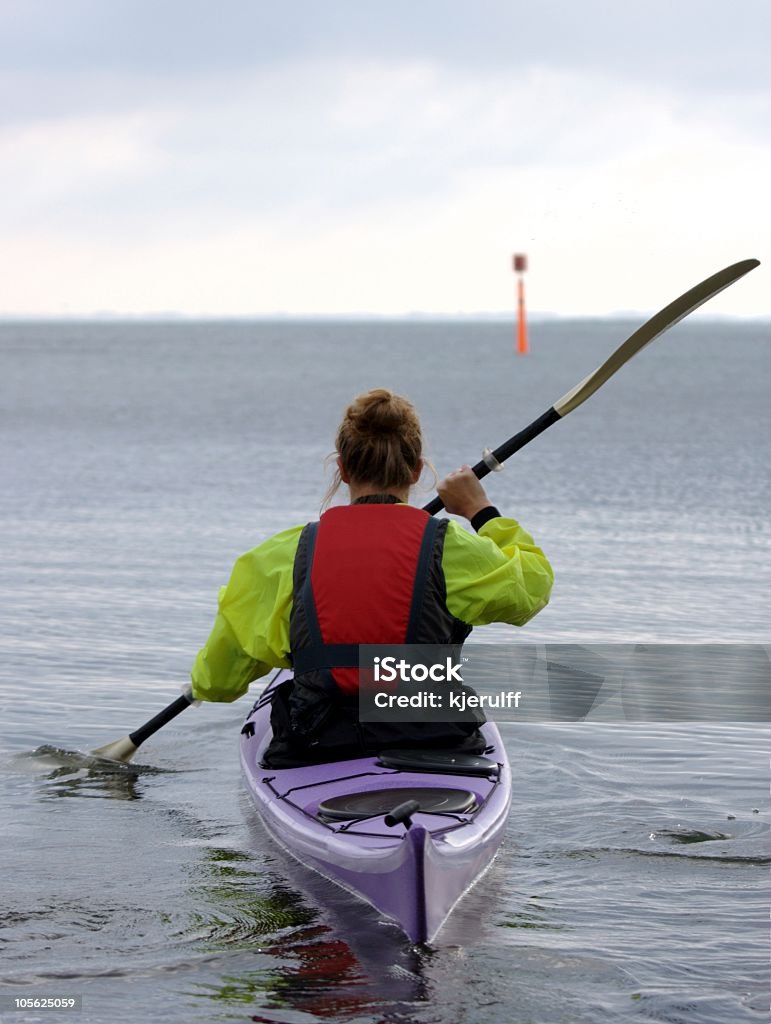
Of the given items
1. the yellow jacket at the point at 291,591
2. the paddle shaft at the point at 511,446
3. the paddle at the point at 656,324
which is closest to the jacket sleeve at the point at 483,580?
the yellow jacket at the point at 291,591

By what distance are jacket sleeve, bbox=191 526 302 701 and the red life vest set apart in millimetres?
69

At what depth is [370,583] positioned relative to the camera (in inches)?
195

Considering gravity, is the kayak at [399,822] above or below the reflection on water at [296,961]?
above

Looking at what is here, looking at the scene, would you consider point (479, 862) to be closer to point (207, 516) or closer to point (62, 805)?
point (62, 805)

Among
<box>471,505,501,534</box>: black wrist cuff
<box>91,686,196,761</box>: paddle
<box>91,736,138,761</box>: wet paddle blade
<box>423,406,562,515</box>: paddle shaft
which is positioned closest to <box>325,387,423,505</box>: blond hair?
<box>471,505,501,534</box>: black wrist cuff

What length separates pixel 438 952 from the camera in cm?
466

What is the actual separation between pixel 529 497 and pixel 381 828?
13951 millimetres

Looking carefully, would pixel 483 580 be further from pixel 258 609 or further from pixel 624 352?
pixel 624 352

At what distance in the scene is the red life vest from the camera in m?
4.94

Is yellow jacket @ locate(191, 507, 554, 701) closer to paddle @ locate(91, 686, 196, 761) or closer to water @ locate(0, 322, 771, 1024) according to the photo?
water @ locate(0, 322, 771, 1024)

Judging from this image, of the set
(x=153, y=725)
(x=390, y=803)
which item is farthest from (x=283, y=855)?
(x=153, y=725)
